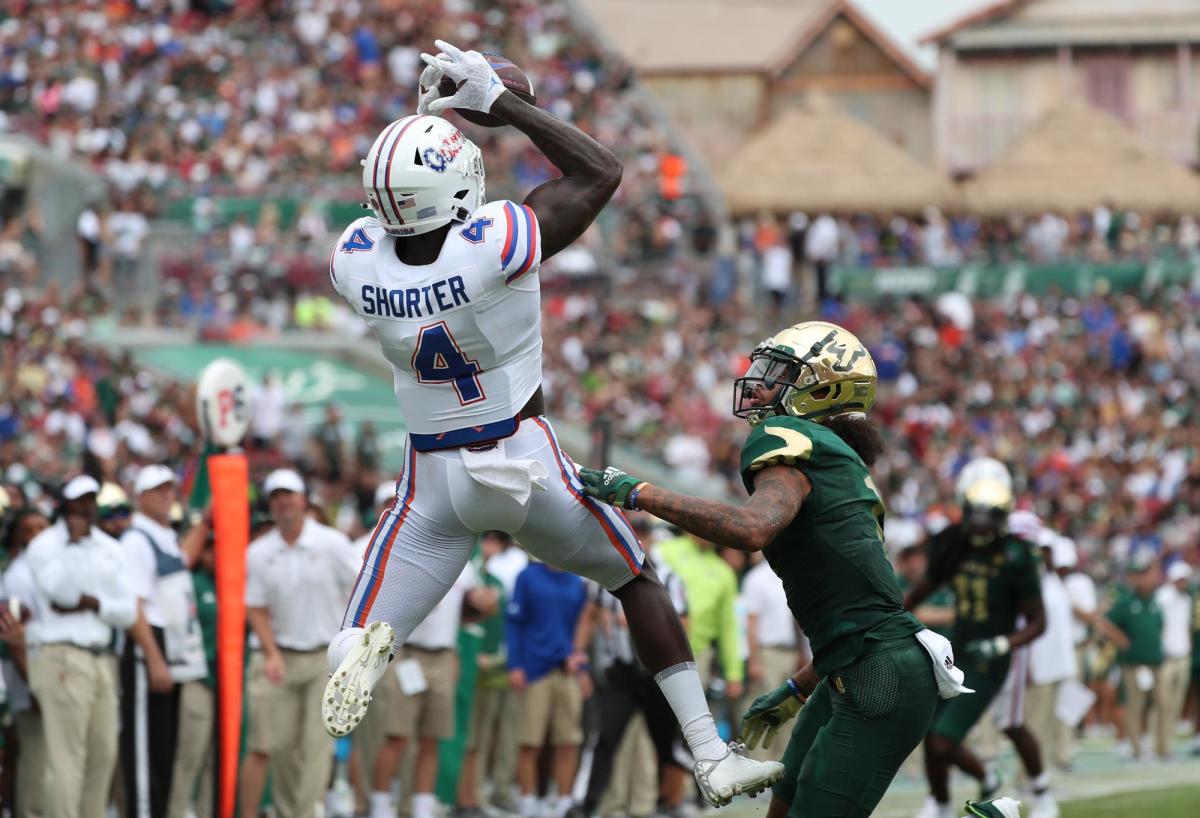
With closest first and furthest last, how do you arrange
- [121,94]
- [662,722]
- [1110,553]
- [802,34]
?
[662,722] < [1110,553] < [121,94] < [802,34]

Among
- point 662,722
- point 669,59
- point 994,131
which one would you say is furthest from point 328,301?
point 669,59

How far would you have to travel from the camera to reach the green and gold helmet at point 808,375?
6.48 meters

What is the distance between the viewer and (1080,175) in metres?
36.6

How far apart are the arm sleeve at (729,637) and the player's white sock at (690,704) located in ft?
17.1

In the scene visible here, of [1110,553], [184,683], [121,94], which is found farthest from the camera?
[121,94]

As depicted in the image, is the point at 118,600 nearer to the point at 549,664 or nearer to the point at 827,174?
the point at 549,664

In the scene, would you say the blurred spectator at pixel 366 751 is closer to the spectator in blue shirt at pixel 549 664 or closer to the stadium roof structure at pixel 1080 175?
the spectator in blue shirt at pixel 549 664

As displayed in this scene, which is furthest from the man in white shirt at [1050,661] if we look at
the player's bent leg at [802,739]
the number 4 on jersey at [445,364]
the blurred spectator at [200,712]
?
the number 4 on jersey at [445,364]

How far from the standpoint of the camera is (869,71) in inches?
1860

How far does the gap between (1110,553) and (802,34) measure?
90.4ft

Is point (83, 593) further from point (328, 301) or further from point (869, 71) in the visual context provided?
point (869, 71)

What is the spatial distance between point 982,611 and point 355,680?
527 cm

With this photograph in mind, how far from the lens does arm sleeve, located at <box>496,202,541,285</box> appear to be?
6.36 metres

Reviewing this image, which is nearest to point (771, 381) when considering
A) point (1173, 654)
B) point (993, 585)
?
point (993, 585)
